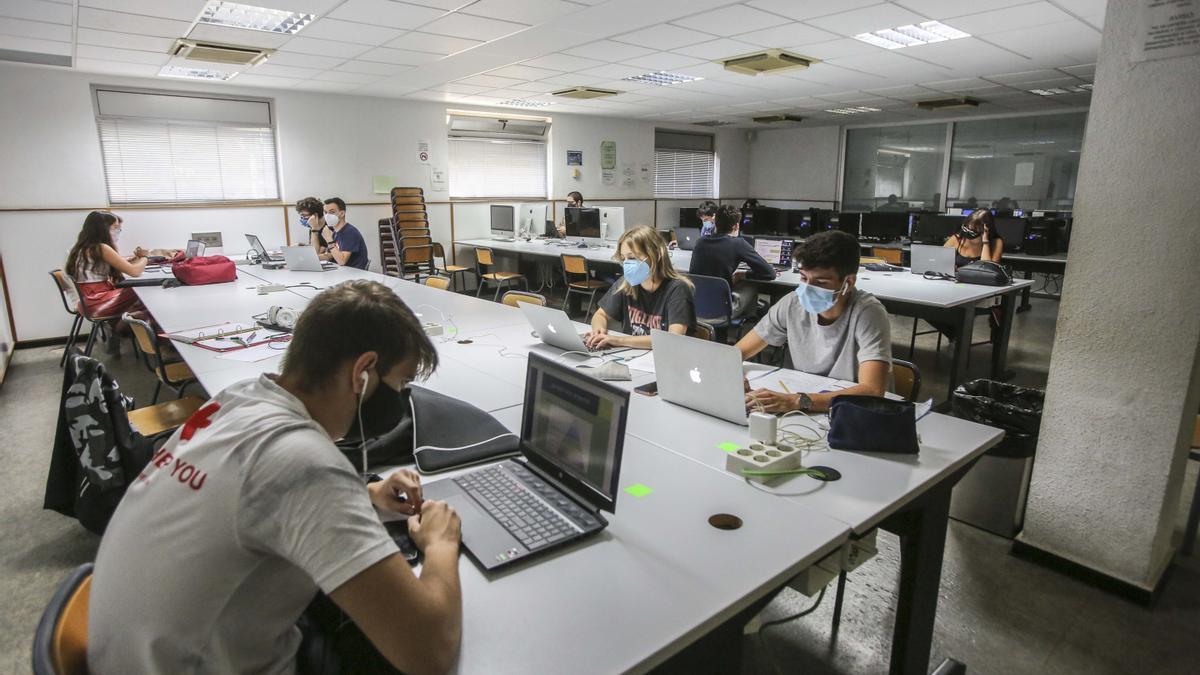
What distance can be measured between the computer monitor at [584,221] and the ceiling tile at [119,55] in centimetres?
427

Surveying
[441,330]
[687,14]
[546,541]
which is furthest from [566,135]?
[546,541]

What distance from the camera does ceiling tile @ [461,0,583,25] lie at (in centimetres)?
398

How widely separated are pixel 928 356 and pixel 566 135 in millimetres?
6061

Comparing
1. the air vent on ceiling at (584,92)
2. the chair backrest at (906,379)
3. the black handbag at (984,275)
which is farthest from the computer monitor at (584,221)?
the chair backrest at (906,379)

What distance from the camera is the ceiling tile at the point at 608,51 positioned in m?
5.12

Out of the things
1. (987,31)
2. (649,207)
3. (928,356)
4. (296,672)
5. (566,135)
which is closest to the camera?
(296,672)

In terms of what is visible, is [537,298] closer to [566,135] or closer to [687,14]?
[687,14]

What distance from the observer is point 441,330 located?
3148 millimetres

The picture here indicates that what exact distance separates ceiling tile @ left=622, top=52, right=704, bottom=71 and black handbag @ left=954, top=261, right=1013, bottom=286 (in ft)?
9.33

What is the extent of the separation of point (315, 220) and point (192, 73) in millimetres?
1786

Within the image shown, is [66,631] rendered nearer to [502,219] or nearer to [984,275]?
[984,275]

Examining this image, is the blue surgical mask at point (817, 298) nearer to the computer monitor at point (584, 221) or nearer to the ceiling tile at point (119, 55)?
the ceiling tile at point (119, 55)

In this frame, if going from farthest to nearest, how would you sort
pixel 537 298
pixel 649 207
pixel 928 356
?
pixel 649 207, pixel 928 356, pixel 537 298

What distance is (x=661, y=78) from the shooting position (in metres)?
6.70
